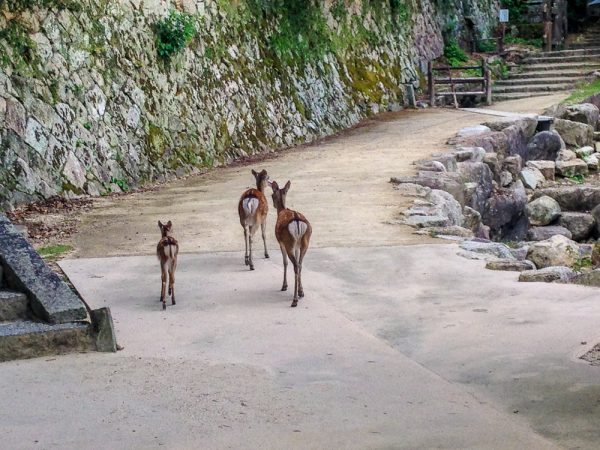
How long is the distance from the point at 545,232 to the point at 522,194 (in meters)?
1.79

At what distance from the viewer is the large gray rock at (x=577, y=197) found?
858 inches

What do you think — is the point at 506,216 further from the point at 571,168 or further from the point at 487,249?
the point at 487,249

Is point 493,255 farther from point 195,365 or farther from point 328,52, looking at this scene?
point 328,52

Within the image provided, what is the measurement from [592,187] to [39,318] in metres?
16.0

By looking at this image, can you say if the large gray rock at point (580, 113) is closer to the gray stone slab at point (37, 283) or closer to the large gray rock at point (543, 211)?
the large gray rock at point (543, 211)

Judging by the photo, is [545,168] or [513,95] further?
[513,95]

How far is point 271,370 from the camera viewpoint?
7.77m

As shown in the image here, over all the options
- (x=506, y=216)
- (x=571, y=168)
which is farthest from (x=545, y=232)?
(x=571, y=168)

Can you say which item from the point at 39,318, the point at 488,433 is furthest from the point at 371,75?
the point at 488,433

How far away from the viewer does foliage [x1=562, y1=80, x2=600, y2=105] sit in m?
29.9

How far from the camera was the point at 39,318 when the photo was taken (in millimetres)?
8758

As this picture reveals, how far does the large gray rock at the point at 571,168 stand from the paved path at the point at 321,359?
1283cm

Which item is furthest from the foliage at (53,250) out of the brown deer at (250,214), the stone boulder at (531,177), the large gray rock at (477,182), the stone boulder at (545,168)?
the stone boulder at (545,168)

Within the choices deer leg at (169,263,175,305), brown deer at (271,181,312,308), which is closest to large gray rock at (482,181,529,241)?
brown deer at (271,181,312,308)
